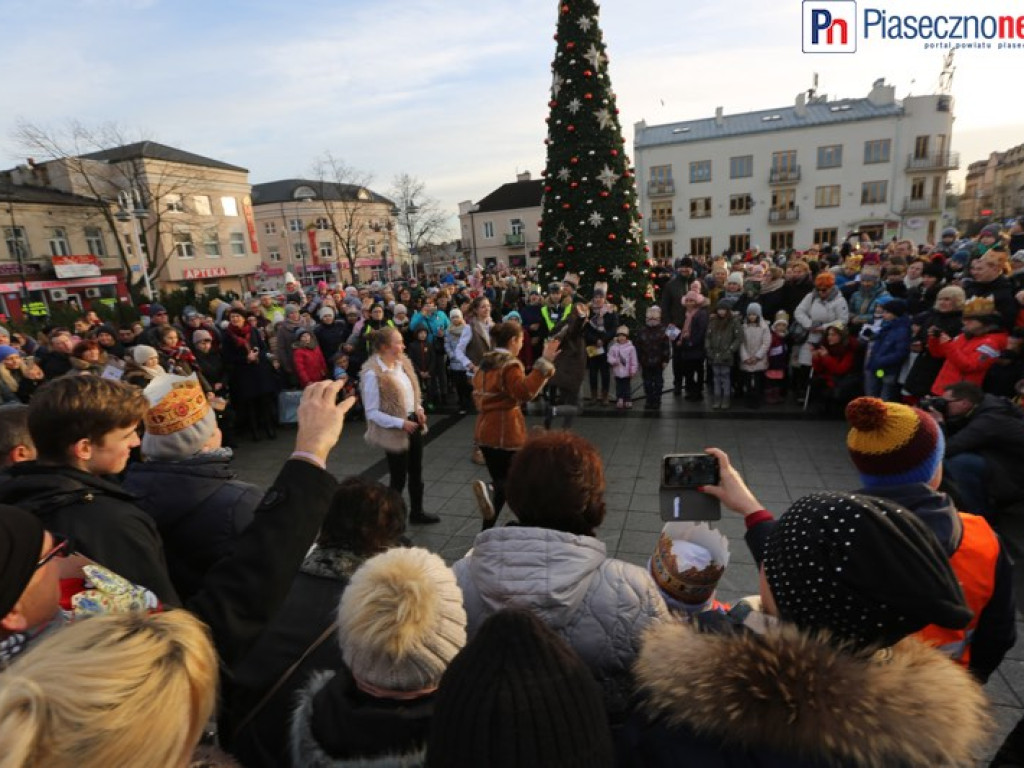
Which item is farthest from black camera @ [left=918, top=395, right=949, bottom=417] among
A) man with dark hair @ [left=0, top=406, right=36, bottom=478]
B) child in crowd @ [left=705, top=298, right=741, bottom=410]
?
man with dark hair @ [left=0, top=406, right=36, bottom=478]

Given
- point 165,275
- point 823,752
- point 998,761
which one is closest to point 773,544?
point 823,752

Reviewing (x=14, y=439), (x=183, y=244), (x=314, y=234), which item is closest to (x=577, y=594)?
(x=14, y=439)

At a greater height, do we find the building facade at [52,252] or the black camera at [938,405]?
the building facade at [52,252]

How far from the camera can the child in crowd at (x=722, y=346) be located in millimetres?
7871

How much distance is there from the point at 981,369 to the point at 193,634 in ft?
22.3

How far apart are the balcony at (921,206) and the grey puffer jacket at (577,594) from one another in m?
50.7

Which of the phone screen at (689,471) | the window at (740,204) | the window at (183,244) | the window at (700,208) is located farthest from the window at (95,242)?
the window at (740,204)

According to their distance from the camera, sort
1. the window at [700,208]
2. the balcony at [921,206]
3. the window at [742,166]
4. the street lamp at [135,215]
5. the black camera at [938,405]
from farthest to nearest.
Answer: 1. the window at [700,208]
2. the window at [742,166]
3. the balcony at [921,206]
4. the street lamp at [135,215]
5. the black camera at [938,405]

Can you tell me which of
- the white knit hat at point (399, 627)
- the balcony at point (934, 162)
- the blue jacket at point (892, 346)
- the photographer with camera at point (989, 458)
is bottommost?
the photographer with camera at point (989, 458)

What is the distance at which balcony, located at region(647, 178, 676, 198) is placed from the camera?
4444cm

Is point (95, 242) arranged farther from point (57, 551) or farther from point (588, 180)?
point (57, 551)

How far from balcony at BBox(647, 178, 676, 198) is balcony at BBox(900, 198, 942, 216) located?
57.1ft

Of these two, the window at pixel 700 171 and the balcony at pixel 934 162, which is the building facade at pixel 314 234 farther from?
the balcony at pixel 934 162

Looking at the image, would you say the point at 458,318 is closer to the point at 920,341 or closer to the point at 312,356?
the point at 312,356
